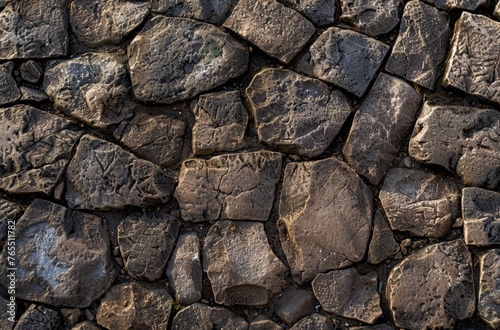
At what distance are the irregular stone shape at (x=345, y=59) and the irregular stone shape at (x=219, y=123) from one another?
1.14ft

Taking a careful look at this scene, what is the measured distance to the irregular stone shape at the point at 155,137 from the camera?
2.96 m

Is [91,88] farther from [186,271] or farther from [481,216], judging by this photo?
[481,216]

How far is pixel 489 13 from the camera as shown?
301 centimetres

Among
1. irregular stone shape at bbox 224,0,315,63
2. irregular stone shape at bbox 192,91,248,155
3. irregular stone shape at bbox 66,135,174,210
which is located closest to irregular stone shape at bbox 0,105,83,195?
irregular stone shape at bbox 66,135,174,210

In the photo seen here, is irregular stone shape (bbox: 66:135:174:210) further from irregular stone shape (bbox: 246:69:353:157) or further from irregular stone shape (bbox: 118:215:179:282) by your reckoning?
irregular stone shape (bbox: 246:69:353:157)

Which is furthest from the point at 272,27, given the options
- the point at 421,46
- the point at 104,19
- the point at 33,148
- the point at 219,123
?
the point at 33,148

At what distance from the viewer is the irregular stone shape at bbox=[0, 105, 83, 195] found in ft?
9.64

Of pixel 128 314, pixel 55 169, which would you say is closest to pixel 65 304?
pixel 128 314

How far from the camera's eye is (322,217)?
283 centimetres

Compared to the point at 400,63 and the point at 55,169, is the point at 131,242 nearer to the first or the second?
the point at 55,169

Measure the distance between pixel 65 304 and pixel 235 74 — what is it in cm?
127

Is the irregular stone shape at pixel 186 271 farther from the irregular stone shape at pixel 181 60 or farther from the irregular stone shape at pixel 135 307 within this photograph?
the irregular stone shape at pixel 181 60

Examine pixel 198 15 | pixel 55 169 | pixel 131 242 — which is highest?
Answer: pixel 198 15

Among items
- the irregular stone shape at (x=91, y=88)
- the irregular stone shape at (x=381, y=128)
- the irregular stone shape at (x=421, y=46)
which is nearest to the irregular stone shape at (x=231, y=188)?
the irregular stone shape at (x=381, y=128)
